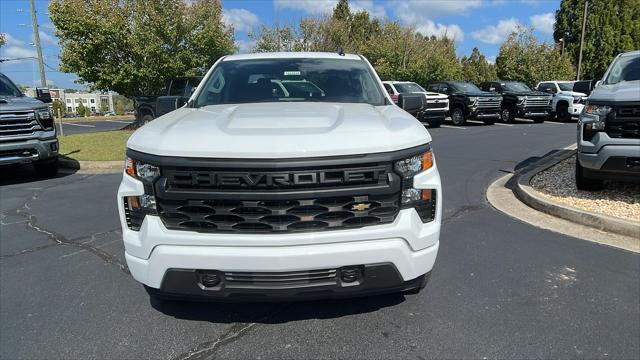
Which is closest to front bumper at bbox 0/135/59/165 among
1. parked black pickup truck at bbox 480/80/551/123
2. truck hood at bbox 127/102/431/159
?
truck hood at bbox 127/102/431/159

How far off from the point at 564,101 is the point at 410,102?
18.8 meters

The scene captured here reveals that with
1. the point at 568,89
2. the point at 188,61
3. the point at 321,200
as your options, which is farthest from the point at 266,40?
the point at 321,200

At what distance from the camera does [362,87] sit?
13.1 feet

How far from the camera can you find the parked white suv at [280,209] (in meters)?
2.41

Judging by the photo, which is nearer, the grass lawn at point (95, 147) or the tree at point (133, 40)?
the grass lawn at point (95, 147)

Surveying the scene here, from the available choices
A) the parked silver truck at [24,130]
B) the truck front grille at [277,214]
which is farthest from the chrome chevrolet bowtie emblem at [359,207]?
the parked silver truck at [24,130]

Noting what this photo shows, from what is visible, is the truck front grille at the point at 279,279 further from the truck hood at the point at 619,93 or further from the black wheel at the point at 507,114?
the black wheel at the point at 507,114

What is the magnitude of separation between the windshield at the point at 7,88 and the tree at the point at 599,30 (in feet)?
144

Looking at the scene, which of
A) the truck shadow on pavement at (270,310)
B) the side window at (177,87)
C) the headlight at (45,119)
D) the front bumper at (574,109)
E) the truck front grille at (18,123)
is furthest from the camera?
the front bumper at (574,109)

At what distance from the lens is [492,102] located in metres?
18.2

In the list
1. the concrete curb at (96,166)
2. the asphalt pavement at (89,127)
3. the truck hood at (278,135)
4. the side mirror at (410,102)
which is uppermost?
the side mirror at (410,102)

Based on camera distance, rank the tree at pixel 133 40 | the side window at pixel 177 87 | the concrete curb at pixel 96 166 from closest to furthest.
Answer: the concrete curb at pixel 96 166 < the side window at pixel 177 87 < the tree at pixel 133 40

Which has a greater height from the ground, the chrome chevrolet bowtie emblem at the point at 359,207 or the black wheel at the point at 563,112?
the chrome chevrolet bowtie emblem at the point at 359,207

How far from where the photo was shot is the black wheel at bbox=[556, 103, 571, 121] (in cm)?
2006
